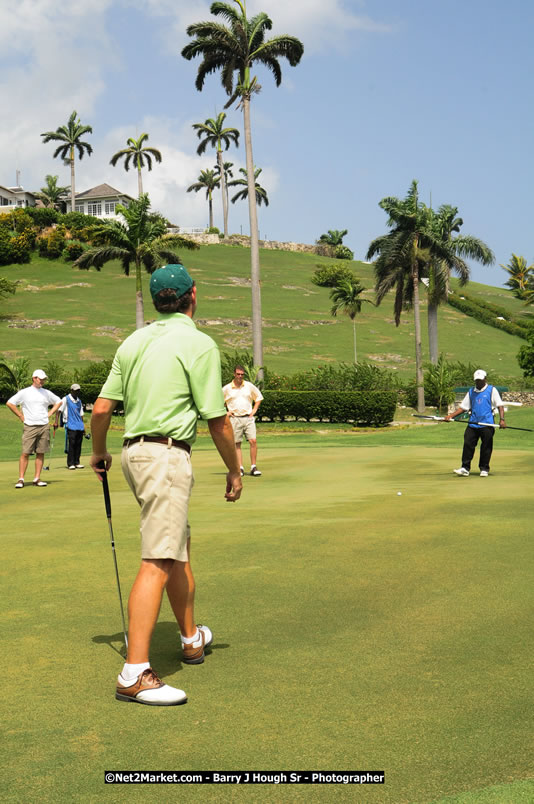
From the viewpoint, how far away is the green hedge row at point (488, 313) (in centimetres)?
9681

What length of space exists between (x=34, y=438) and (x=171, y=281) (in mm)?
11131

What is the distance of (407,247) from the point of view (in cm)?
5338

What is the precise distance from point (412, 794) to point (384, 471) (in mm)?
13434

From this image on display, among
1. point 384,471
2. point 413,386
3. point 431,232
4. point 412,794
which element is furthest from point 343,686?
point 431,232

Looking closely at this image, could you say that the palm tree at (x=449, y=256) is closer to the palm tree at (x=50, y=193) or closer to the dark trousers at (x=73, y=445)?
the dark trousers at (x=73, y=445)

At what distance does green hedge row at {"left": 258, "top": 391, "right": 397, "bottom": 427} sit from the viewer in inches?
1455

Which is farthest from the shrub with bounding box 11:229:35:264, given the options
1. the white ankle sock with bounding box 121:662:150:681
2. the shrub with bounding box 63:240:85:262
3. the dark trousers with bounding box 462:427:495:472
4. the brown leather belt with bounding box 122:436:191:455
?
the white ankle sock with bounding box 121:662:150:681

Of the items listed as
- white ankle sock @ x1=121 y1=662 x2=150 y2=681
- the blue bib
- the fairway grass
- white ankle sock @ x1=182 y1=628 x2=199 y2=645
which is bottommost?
the fairway grass

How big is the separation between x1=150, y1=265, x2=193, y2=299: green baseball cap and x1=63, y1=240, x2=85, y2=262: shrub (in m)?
103

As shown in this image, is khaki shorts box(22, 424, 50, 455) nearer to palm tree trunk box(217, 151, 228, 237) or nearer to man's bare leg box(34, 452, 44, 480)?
man's bare leg box(34, 452, 44, 480)

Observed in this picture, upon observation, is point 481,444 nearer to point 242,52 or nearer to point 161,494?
point 161,494

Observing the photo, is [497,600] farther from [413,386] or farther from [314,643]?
[413,386]

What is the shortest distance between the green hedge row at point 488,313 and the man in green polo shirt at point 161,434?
311 feet

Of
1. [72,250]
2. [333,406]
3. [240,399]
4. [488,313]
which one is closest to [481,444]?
[240,399]
